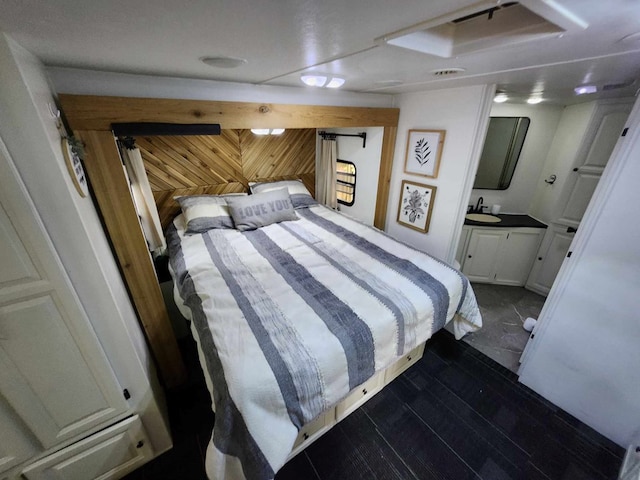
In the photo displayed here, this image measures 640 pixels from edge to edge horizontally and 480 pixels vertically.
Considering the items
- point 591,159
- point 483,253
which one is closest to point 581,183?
point 591,159

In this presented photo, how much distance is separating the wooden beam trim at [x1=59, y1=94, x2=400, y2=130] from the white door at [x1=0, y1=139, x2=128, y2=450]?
0.65m

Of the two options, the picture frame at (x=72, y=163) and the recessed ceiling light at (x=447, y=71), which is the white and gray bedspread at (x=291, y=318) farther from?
the recessed ceiling light at (x=447, y=71)

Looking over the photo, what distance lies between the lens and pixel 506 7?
821 millimetres

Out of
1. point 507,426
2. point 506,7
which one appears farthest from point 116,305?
point 507,426

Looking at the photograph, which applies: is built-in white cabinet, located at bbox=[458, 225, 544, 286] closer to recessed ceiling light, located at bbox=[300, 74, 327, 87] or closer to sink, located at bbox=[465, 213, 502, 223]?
sink, located at bbox=[465, 213, 502, 223]

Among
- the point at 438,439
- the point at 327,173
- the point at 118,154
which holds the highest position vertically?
the point at 118,154

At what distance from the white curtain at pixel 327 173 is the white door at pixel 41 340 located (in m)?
2.88

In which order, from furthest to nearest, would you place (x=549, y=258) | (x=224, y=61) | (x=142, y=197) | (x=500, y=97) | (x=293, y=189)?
(x=293, y=189) → (x=549, y=258) → (x=500, y=97) → (x=142, y=197) → (x=224, y=61)

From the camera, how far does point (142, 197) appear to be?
2268mm

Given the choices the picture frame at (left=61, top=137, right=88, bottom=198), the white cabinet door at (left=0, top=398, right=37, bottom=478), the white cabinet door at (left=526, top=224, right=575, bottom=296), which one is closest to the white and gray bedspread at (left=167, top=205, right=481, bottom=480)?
the white cabinet door at (left=0, top=398, right=37, bottom=478)

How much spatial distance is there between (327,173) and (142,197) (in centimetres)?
217

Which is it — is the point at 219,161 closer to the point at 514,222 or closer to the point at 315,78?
the point at 315,78

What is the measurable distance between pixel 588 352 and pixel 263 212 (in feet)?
9.44

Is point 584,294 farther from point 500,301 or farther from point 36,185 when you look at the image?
point 36,185
